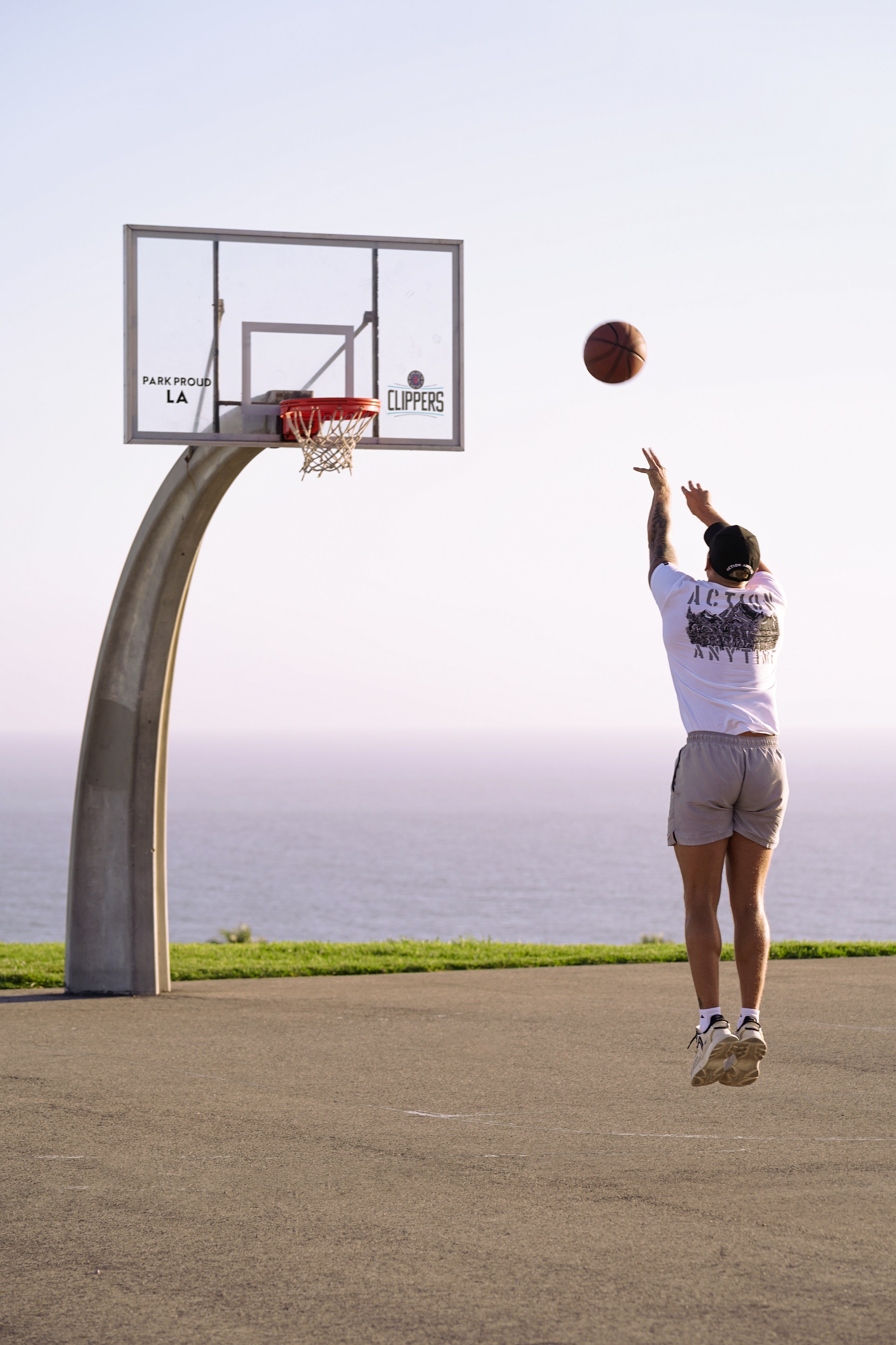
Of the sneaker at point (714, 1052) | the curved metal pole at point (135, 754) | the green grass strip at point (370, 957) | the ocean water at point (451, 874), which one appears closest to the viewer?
the sneaker at point (714, 1052)

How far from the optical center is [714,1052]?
638 centimetres

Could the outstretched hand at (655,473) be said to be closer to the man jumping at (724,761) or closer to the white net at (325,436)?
the man jumping at (724,761)

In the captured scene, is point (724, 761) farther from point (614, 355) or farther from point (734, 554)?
point (614, 355)

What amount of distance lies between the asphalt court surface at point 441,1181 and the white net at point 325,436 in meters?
4.49

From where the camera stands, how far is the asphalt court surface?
4598 millimetres

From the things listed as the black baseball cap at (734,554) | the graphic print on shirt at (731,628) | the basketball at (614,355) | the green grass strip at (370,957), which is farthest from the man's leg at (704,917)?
the green grass strip at (370,957)

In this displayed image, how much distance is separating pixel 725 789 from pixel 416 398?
Result: 261 inches

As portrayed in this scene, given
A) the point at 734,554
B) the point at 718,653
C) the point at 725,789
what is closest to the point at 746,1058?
the point at 725,789

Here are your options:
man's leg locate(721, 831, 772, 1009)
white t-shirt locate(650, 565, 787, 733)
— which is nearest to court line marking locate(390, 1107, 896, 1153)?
man's leg locate(721, 831, 772, 1009)

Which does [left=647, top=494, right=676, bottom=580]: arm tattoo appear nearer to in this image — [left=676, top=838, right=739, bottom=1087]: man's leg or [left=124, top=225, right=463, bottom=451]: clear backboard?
[left=676, top=838, right=739, bottom=1087]: man's leg

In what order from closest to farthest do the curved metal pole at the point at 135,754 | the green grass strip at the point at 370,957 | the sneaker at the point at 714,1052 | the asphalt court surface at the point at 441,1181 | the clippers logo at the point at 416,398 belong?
the asphalt court surface at the point at 441,1181 → the sneaker at the point at 714,1052 → the curved metal pole at the point at 135,754 → the clippers logo at the point at 416,398 → the green grass strip at the point at 370,957

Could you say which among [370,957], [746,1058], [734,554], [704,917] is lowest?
[370,957]

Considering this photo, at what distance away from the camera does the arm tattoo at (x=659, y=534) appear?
23.1 feet

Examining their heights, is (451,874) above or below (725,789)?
below
